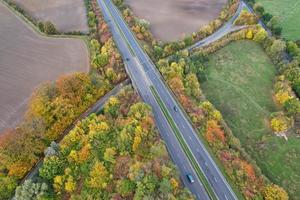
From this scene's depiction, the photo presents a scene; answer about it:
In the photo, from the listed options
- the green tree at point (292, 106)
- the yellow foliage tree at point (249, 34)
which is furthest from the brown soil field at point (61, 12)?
the green tree at point (292, 106)

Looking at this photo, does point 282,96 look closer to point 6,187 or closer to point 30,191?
point 30,191

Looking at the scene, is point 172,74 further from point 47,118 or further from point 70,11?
point 70,11

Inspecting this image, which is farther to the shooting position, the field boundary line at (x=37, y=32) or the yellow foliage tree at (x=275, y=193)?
the field boundary line at (x=37, y=32)

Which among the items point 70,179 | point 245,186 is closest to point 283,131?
point 245,186

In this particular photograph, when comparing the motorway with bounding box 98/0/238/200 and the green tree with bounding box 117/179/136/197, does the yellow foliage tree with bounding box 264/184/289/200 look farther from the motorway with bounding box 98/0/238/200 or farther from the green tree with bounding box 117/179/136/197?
the green tree with bounding box 117/179/136/197

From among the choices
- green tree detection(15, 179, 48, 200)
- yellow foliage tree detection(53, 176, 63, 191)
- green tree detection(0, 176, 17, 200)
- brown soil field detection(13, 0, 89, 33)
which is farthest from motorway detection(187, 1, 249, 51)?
green tree detection(0, 176, 17, 200)

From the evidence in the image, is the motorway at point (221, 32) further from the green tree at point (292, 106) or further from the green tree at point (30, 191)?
the green tree at point (30, 191)

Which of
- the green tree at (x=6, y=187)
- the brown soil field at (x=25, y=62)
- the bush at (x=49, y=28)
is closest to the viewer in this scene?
the green tree at (x=6, y=187)
